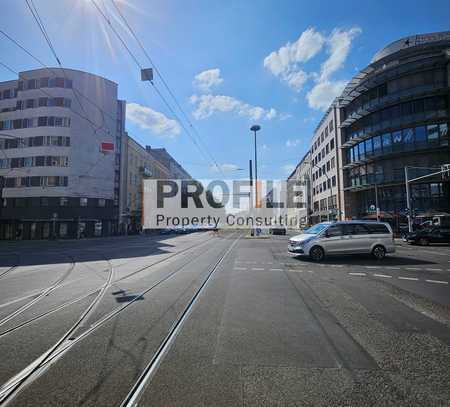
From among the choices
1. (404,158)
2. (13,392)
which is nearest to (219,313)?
(13,392)

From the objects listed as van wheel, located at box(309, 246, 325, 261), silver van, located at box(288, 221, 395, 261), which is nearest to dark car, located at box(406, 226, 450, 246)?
silver van, located at box(288, 221, 395, 261)

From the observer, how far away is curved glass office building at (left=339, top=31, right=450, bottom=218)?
27.8 m

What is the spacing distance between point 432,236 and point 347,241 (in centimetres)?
1348

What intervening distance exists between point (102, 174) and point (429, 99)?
44779 mm

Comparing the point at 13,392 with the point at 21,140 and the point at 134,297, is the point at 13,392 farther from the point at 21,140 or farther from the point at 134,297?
the point at 21,140

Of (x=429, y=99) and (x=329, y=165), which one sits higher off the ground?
(x=429, y=99)

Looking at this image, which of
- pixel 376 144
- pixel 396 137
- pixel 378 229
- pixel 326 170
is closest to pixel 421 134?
pixel 396 137

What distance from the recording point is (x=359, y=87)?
33125 millimetres

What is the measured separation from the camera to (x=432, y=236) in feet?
64.3

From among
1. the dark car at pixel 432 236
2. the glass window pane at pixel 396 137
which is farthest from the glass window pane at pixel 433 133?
the dark car at pixel 432 236

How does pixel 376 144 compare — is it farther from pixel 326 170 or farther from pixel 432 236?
pixel 432 236

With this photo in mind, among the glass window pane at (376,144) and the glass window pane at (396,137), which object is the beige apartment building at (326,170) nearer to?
the glass window pane at (376,144)

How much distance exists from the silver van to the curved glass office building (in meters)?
18.2

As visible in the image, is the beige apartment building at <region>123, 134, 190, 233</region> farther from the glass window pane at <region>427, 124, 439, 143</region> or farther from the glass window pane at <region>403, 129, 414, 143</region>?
the glass window pane at <region>427, 124, 439, 143</region>
